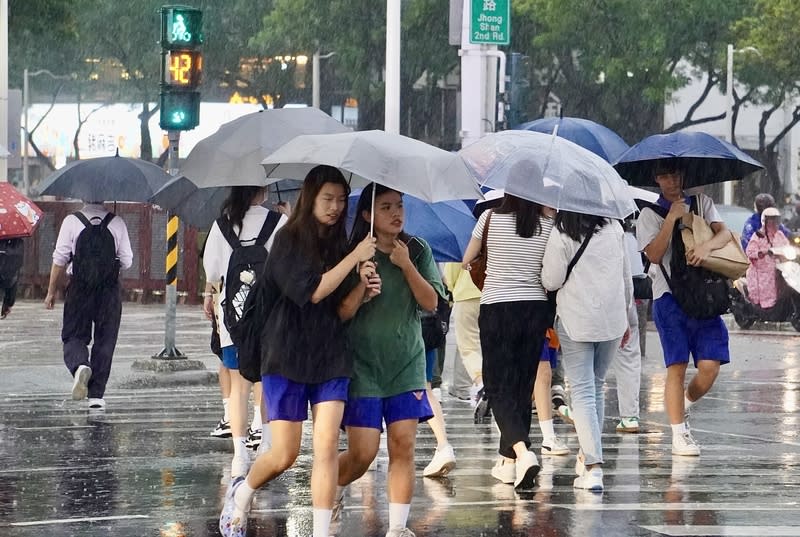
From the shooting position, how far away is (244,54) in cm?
5744

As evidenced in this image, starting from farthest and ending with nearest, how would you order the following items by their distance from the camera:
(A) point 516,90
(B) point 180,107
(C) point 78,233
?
(A) point 516,90, (B) point 180,107, (C) point 78,233

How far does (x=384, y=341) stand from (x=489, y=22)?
1280 centimetres

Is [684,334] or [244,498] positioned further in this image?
[684,334]

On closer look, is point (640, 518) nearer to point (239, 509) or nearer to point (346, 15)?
point (239, 509)

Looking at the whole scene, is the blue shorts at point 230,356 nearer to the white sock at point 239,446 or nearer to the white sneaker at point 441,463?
the white sock at point 239,446

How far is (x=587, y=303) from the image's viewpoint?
945cm

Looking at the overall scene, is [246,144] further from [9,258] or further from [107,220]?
[9,258]

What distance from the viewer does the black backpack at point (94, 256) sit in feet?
45.7

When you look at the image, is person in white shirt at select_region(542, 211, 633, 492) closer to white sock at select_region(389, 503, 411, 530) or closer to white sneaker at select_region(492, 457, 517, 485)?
white sneaker at select_region(492, 457, 517, 485)

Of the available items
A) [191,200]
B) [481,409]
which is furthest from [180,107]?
[481,409]

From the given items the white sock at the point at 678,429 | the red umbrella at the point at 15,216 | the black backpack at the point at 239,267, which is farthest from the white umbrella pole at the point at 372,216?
the red umbrella at the point at 15,216

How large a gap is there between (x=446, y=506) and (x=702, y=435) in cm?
397

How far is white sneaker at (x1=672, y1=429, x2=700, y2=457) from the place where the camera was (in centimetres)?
1116

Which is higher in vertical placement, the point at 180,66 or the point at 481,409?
the point at 180,66
